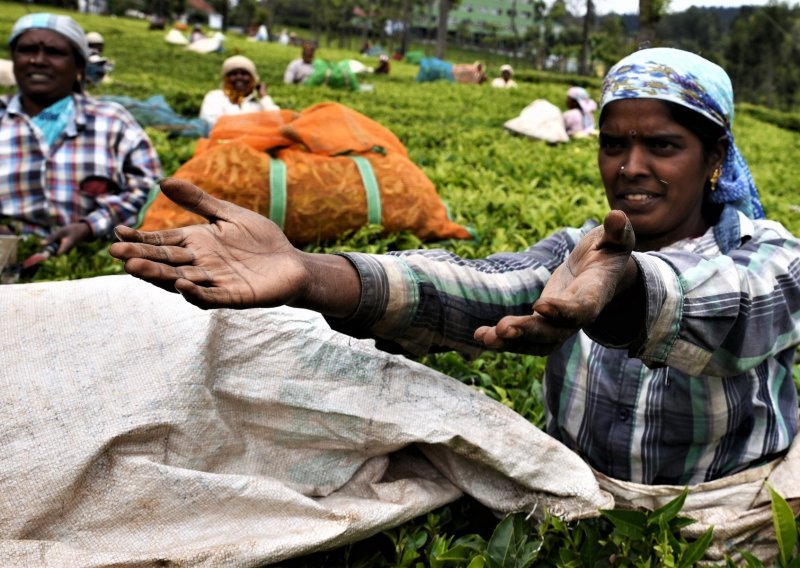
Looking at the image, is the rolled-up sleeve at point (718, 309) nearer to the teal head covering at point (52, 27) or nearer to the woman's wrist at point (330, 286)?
the woman's wrist at point (330, 286)

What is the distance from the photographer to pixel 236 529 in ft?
4.69

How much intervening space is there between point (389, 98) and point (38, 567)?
10536 millimetres

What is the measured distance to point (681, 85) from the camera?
1623 mm

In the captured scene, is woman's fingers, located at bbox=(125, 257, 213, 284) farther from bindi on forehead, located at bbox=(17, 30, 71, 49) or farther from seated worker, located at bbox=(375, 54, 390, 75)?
seated worker, located at bbox=(375, 54, 390, 75)

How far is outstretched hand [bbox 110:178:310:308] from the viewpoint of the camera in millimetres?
1028

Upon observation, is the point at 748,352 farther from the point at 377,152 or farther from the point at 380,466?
the point at 377,152

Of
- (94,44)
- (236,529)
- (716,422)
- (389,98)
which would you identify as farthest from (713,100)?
(94,44)

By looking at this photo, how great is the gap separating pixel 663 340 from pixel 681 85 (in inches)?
24.5

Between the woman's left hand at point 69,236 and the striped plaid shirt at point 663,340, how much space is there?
92.9 inches

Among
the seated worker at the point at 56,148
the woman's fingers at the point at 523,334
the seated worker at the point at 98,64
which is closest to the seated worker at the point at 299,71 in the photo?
the seated worker at the point at 98,64

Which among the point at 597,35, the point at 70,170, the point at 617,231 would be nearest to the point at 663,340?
the point at 617,231

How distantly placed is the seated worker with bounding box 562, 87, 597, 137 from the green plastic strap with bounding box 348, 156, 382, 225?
620 centimetres

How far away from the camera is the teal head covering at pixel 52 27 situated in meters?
3.53

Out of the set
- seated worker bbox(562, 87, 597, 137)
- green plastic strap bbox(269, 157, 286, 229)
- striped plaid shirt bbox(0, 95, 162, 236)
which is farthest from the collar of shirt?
seated worker bbox(562, 87, 597, 137)
